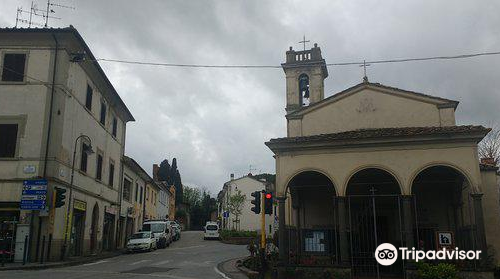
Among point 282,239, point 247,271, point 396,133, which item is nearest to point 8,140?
point 247,271

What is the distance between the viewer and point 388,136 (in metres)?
17.1

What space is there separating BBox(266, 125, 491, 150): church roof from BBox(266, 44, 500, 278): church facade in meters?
0.04

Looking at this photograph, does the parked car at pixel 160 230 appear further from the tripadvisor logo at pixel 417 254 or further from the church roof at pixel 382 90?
the tripadvisor logo at pixel 417 254

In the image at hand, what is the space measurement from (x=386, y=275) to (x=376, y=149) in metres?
4.70

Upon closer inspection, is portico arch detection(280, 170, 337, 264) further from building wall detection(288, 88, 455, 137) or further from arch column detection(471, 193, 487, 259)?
arch column detection(471, 193, 487, 259)

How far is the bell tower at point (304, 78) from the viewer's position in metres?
30.9

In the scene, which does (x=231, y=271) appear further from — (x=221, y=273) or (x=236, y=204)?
(x=236, y=204)

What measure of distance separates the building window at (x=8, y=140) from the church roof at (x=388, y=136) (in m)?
12.7

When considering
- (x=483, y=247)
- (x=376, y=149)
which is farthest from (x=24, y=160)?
(x=483, y=247)

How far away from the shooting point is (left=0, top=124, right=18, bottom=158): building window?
2205 cm

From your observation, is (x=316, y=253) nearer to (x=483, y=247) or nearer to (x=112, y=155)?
(x=483, y=247)

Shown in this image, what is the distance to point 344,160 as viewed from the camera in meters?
17.7

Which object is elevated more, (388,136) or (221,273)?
(388,136)

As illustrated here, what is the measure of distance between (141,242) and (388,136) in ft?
67.6
